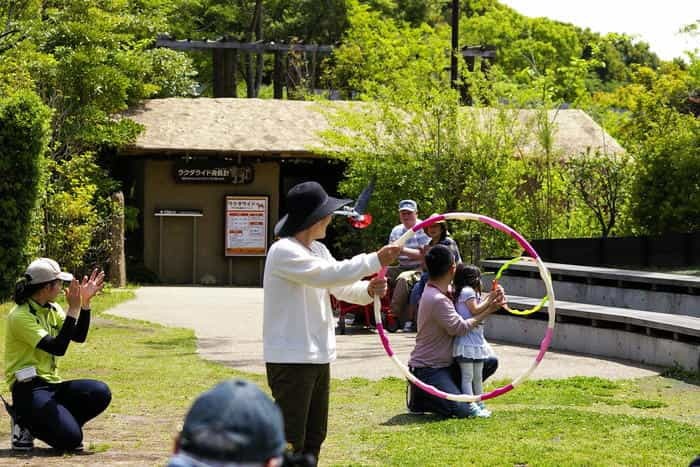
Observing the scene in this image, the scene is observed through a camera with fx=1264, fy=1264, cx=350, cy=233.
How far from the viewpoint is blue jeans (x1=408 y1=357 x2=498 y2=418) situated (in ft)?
34.4

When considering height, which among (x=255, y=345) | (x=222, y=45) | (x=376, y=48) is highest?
(x=376, y=48)

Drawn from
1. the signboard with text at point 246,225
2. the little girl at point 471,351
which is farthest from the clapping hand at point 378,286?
the signboard with text at point 246,225

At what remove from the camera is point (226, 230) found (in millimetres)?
29859

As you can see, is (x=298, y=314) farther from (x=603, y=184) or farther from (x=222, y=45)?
(x=222, y=45)

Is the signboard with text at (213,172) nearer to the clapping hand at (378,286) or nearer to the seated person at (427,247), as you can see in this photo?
the seated person at (427,247)

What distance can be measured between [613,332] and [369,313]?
4.45m

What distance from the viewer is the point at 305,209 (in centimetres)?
697

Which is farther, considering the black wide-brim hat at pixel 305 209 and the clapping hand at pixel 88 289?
the clapping hand at pixel 88 289

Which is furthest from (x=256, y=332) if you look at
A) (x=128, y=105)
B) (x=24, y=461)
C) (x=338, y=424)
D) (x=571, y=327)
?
(x=128, y=105)

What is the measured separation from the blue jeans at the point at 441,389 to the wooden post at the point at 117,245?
15.8m

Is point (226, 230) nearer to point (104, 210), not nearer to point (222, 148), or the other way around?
point (222, 148)

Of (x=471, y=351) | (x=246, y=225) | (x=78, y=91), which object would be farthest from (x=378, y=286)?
(x=246, y=225)

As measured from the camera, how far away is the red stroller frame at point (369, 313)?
1764cm

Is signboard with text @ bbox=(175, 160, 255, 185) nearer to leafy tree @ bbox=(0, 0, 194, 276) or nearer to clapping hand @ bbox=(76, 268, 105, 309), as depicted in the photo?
leafy tree @ bbox=(0, 0, 194, 276)
